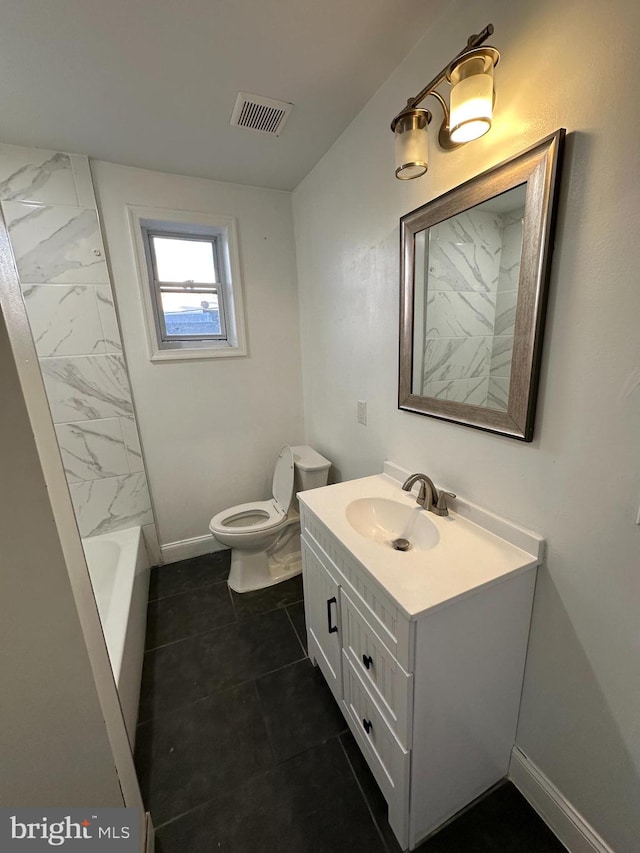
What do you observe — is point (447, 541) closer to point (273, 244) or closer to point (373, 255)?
point (373, 255)

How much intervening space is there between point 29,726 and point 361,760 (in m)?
1.07

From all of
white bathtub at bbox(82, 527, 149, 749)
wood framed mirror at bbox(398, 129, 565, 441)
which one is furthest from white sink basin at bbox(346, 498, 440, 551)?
white bathtub at bbox(82, 527, 149, 749)

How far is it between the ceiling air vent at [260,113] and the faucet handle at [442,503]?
5.44 feet

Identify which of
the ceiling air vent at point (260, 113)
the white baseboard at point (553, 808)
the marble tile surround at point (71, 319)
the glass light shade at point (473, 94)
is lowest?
the white baseboard at point (553, 808)

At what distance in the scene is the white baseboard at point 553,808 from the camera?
91cm

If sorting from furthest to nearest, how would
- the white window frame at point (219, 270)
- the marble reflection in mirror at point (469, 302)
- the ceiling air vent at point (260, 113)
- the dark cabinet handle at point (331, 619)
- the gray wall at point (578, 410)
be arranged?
the white window frame at point (219, 270)
the ceiling air vent at point (260, 113)
the dark cabinet handle at point (331, 619)
the marble reflection in mirror at point (469, 302)
the gray wall at point (578, 410)

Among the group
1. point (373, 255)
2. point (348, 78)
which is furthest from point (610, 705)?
point (348, 78)

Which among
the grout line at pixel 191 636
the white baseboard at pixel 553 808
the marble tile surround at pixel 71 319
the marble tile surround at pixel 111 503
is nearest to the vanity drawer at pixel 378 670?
the white baseboard at pixel 553 808

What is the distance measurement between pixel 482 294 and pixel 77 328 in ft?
6.54

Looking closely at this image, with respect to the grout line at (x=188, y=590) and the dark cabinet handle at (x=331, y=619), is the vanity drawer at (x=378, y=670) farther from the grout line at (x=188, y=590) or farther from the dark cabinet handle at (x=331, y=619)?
the grout line at (x=188, y=590)

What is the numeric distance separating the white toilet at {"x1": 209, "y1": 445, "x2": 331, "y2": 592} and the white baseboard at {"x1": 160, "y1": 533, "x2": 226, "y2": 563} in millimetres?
304

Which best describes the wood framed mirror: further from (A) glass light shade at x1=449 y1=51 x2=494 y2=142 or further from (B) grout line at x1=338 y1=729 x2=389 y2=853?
(B) grout line at x1=338 y1=729 x2=389 y2=853

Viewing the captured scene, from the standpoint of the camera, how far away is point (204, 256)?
2.22 metres

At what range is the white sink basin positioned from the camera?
119 cm
